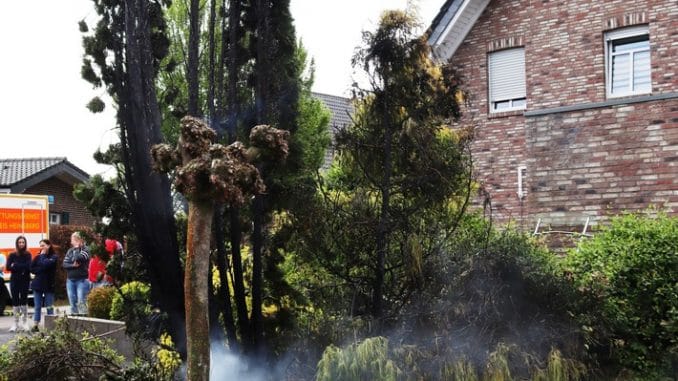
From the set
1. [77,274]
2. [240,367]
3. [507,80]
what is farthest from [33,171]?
[240,367]

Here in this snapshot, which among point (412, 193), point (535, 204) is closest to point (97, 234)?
point (412, 193)

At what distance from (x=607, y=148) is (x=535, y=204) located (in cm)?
155

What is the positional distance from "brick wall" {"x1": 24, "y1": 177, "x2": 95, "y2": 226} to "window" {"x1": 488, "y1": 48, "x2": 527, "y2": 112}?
69.0 feet

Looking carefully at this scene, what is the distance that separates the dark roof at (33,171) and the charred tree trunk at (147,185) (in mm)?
24983

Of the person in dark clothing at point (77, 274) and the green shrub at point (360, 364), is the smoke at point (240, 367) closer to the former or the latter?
the green shrub at point (360, 364)

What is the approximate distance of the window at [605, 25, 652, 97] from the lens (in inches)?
536

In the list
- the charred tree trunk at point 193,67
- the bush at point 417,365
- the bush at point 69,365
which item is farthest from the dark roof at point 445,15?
the bush at point 69,365

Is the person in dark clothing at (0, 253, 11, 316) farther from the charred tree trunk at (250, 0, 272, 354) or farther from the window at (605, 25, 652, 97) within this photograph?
the window at (605, 25, 652, 97)

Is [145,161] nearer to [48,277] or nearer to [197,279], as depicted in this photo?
[197,279]

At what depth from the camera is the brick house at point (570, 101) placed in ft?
41.0

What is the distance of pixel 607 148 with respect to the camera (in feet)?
41.6

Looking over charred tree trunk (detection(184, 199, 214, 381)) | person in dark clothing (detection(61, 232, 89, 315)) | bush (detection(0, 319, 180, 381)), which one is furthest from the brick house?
person in dark clothing (detection(61, 232, 89, 315))

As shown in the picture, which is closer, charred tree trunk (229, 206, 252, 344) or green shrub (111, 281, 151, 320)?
charred tree trunk (229, 206, 252, 344)

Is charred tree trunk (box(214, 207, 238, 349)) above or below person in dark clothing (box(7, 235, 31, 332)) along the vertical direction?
above
